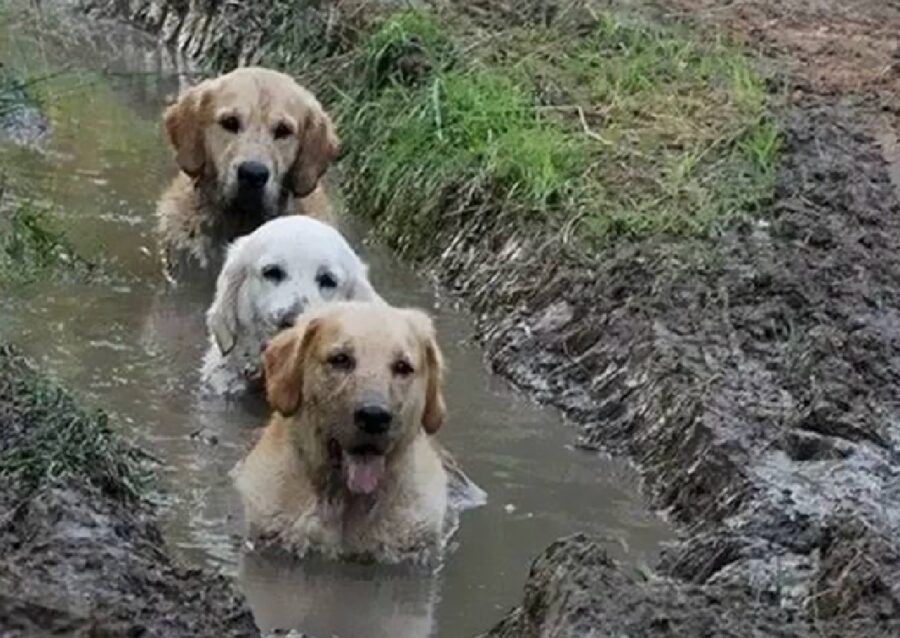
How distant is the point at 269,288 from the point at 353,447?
5.88 feet

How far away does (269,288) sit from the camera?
31.0ft

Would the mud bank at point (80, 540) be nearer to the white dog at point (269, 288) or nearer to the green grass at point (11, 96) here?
the white dog at point (269, 288)

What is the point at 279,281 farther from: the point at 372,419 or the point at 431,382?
the point at 372,419

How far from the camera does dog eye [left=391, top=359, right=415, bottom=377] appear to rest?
7.84 meters

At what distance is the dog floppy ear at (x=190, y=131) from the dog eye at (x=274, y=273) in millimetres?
2009

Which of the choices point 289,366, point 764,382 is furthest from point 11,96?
point 764,382

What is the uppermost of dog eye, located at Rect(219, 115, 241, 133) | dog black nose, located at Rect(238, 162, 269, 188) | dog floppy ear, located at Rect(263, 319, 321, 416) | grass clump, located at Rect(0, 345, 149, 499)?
dog floppy ear, located at Rect(263, 319, 321, 416)

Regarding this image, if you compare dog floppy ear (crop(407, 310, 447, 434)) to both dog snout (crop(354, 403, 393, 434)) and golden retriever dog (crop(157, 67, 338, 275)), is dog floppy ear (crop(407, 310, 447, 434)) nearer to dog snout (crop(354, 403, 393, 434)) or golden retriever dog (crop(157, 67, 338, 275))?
dog snout (crop(354, 403, 393, 434))

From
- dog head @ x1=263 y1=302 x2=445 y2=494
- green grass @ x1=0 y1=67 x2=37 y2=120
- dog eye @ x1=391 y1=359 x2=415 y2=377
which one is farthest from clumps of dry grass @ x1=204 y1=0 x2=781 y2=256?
dog eye @ x1=391 y1=359 x2=415 y2=377

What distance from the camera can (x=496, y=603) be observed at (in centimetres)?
753

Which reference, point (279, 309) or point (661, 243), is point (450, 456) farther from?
point (661, 243)

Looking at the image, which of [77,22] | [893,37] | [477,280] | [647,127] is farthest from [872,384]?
[77,22]

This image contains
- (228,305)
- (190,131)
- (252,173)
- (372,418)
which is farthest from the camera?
(190,131)

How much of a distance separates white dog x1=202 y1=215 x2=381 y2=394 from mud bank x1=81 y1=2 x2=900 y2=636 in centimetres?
103
